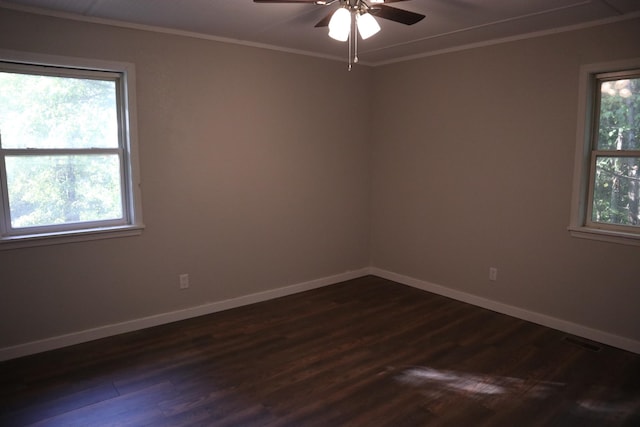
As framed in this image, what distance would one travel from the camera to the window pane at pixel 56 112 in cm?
308

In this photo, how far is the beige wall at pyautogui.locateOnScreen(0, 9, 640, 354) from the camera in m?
3.32

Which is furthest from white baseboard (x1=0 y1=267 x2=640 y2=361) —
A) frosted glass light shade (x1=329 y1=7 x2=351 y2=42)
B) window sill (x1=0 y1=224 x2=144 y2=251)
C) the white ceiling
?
frosted glass light shade (x1=329 y1=7 x2=351 y2=42)

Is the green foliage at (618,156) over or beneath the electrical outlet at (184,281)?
over

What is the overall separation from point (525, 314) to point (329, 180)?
7.63ft

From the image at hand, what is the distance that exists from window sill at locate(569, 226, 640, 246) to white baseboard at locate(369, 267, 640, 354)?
735mm

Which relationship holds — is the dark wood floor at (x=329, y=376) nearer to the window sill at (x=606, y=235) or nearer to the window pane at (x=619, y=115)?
the window sill at (x=606, y=235)

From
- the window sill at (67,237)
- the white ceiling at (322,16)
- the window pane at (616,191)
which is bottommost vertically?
the window sill at (67,237)

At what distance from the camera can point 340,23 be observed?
7.99ft

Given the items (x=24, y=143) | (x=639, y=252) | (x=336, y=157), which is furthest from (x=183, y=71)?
(x=639, y=252)

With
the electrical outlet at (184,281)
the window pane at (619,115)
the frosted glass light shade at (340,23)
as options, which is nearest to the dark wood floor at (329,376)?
the electrical outlet at (184,281)

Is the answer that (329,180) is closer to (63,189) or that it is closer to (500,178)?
(500,178)

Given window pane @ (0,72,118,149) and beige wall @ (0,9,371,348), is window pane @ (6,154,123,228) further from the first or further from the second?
beige wall @ (0,9,371,348)

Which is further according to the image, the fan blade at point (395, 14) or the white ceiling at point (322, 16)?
the white ceiling at point (322, 16)

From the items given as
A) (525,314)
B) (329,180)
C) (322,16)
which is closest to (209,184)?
(329,180)
